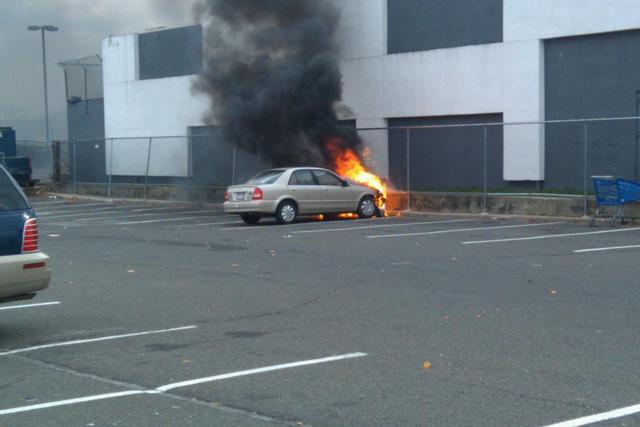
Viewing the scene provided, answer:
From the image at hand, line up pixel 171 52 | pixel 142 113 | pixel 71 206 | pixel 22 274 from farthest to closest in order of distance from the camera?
pixel 142 113, pixel 171 52, pixel 71 206, pixel 22 274

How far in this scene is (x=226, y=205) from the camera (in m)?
23.9

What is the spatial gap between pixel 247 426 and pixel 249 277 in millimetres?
7363

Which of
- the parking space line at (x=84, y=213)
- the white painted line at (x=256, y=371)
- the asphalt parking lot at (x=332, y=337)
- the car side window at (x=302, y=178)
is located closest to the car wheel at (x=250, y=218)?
the car side window at (x=302, y=178)

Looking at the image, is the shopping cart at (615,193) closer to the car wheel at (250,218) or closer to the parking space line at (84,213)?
the car wheel at (250,218)

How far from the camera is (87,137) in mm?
44688

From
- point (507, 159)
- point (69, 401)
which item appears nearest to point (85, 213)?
point (507, 159)

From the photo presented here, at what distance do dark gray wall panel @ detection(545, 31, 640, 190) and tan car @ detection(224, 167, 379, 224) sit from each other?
5414mm

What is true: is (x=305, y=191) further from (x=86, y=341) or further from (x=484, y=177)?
(x=86, y=341)

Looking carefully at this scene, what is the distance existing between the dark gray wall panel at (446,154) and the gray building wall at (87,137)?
15.8 metres

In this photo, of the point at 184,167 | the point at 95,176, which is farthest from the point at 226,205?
the point at 95,176

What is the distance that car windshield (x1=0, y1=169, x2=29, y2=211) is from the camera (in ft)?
29.6

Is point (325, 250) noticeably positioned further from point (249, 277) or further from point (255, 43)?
point (255, 43)

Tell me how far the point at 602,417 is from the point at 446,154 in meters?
22.6

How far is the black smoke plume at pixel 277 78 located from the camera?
97.0ft
